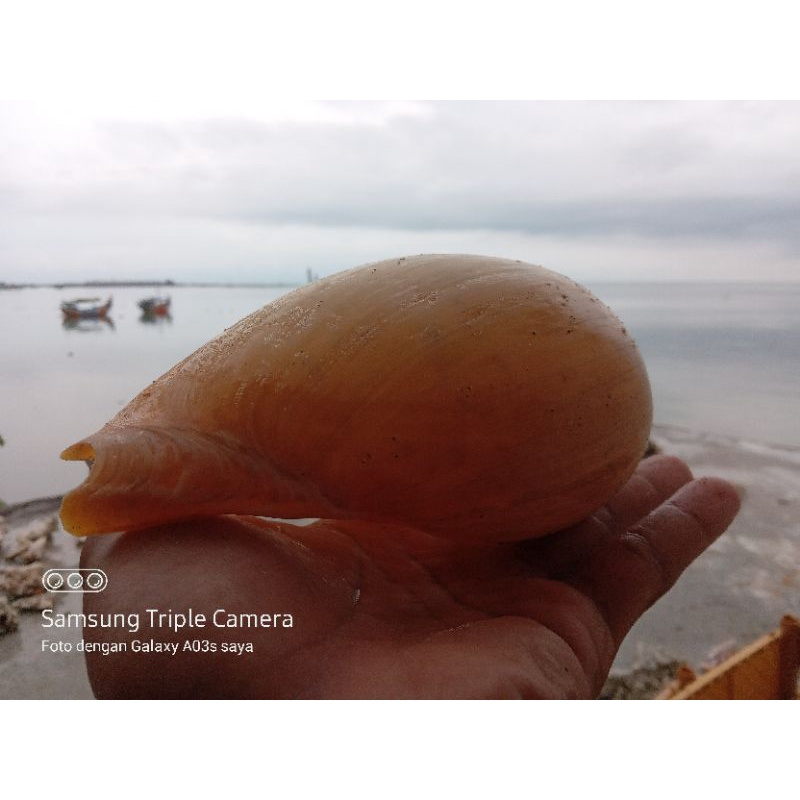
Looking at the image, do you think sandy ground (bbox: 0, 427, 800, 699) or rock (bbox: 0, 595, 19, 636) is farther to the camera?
sandy ground (bbox: 0, 427, 800, 699)

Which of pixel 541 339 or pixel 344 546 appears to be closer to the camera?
pixel 541 339

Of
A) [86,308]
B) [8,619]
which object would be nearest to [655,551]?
[8,619]

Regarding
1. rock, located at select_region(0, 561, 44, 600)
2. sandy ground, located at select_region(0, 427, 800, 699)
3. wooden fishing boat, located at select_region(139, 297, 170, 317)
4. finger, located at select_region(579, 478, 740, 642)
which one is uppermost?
wooden fishing boat, located at select_region(139, 297, 170, 317)

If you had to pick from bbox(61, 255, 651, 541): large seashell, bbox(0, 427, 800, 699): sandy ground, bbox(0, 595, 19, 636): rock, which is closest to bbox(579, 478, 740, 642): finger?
bbox(61, 255, 651, 541): large seashell

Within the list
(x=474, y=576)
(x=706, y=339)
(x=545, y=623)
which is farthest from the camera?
(x=706, y=339)

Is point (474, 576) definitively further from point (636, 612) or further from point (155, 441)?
point (155, 441)

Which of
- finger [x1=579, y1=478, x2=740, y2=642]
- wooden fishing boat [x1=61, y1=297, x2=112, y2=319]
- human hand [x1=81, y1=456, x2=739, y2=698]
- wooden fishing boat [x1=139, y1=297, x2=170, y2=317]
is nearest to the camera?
human hand [x1=81, y1=456, x2=739, y2=698]

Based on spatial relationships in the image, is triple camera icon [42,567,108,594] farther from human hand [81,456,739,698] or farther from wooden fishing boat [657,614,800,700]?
wooden fishing boat [657,614,800,700]
